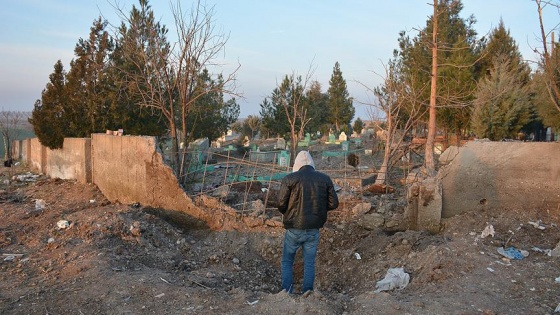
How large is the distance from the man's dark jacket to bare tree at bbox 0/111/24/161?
19.3 m

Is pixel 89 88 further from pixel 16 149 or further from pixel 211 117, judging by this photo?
pixel 16 149

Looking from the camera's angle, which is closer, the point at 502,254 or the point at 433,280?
the point at 433,280

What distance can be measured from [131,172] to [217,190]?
5.39ft

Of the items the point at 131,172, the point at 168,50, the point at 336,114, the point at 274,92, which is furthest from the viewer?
the point at 336,114

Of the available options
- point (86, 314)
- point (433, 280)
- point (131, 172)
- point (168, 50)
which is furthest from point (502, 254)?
point (168, 50)

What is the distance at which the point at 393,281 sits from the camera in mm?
5051

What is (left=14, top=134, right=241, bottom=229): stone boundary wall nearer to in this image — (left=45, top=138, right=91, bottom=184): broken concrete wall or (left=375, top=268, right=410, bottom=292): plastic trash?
(left=45, top=138, right=91, bottom=184): broken concrete wall

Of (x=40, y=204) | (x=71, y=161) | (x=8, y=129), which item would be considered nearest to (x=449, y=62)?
(x=71, y=161)

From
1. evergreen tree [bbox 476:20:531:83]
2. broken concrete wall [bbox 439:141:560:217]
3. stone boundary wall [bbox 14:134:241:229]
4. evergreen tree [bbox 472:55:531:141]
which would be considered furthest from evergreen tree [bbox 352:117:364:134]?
broken concrete wall [bbox 439:141:560:217]

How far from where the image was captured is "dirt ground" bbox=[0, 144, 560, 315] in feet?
14.1

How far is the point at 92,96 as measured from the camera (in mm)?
13406

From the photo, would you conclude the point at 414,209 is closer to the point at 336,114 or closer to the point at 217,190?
the point at 217,190

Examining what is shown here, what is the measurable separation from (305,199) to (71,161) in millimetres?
8561

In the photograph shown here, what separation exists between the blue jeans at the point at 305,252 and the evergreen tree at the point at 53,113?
9.98 m
